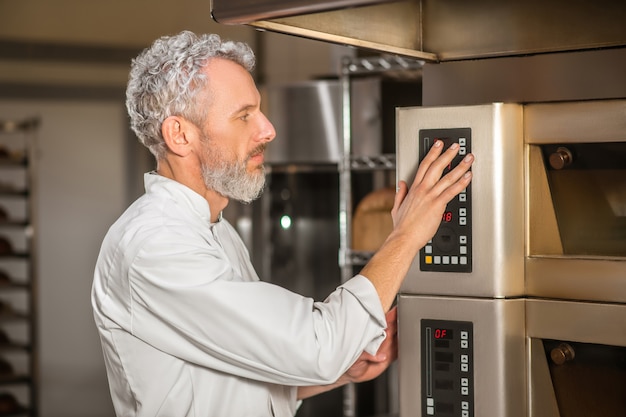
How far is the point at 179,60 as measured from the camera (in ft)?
5.49

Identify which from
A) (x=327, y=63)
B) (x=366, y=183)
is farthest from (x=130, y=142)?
(x=366, y=183)

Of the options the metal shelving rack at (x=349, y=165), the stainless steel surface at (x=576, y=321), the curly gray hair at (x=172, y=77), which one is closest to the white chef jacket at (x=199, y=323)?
the curly gray hair at (x=172, y=77)

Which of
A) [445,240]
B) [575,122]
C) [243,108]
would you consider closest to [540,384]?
[445,240]

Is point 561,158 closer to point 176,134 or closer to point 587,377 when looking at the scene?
point 587,377

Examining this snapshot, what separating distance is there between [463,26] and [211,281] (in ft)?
2.03

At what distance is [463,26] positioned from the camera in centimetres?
166

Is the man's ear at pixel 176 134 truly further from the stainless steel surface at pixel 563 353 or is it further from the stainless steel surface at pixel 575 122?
the stainless steel surface at pixel 563 353

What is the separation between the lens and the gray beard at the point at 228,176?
5.54ft

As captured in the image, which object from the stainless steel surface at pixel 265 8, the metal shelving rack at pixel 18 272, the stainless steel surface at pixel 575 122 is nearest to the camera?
the stainless steel surface at pixel 265 8

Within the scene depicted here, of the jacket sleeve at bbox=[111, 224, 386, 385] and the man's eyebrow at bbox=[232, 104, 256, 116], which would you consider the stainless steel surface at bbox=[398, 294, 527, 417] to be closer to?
the jacket sleeve at bbox=[111, 224, 386, 385]

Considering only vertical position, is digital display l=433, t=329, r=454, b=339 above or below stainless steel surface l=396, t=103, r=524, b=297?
below

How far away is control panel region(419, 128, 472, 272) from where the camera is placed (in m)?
1.53

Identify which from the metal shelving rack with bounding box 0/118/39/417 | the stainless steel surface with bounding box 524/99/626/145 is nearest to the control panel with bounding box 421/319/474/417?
the stainless steel surface with bounding box 524/99/626/145

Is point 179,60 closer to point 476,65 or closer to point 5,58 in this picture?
Answer: point 476,65
